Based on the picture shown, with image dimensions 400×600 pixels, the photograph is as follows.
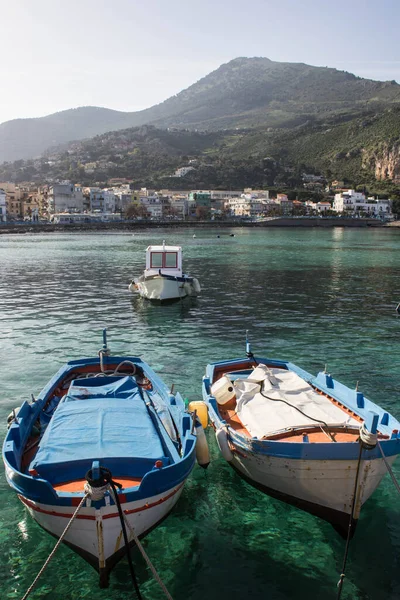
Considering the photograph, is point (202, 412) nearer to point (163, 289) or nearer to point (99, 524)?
point (99, 524)

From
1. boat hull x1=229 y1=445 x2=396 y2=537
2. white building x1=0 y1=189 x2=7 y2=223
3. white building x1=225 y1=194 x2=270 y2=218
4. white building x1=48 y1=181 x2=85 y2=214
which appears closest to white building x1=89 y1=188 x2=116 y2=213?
white building x1=48 y1=181 x2=85 y2=214

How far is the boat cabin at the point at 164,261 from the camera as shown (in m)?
32.0

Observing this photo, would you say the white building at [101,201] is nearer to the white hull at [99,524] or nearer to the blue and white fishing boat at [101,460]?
the blue and white fishing boat at [101,460]

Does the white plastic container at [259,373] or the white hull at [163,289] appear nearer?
the white plastic container at [259,373]

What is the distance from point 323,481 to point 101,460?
352 cm

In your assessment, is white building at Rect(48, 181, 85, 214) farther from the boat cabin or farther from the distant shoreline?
the boat cabin

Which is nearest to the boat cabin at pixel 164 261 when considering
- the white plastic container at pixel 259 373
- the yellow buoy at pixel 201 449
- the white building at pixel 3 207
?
the white plastic container at pixel 259 373

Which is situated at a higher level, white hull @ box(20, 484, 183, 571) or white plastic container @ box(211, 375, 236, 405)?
white plastic container @ box(211, 375, 236, 405)

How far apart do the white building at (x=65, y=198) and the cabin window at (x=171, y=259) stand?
461ft

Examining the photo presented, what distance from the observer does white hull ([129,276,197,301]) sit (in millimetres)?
30406

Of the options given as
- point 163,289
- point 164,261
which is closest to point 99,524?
point 163,289

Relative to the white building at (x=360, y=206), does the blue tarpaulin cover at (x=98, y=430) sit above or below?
below

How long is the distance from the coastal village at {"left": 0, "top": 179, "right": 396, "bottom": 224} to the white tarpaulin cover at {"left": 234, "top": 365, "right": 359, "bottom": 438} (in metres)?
145

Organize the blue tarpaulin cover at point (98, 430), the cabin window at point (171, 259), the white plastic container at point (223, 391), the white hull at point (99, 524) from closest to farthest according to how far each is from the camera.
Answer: the white hull at point (99, 524) → the blue tarpaulin cover at point (98, 430) → the white plastic container at point (223, 391) → the cabin window at point (171, 259)
